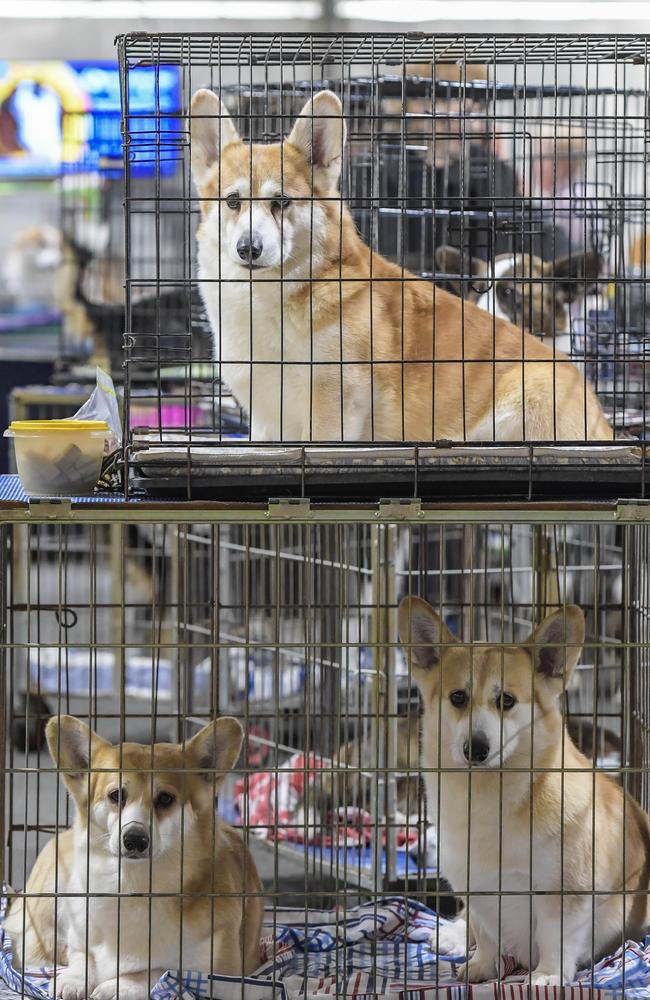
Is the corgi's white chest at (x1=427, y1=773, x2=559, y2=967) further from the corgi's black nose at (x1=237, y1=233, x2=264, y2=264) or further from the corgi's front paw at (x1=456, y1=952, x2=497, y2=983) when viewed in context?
the corgi's black nose at (x1=237, y1=233, x2=264, y2=264)

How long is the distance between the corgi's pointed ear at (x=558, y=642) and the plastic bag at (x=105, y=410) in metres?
0.90

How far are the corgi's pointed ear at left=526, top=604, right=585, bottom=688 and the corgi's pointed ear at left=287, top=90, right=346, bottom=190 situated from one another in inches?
41.3

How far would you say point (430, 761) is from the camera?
2.61m

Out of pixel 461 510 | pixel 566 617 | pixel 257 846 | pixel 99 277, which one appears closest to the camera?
pixel 461 510

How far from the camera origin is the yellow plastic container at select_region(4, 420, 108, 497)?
2.25 meters

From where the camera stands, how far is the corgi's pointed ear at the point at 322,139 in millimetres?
2600

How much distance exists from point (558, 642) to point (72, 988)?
3.88 ft

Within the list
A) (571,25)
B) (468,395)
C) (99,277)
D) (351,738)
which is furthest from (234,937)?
(571,25)

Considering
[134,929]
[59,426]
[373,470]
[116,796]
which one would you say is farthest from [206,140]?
[134,929]

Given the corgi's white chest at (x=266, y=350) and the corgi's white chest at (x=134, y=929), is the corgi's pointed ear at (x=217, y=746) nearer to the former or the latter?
the corgi's white chest at (x=134, y=929)

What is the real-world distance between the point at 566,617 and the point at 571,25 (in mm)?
6940

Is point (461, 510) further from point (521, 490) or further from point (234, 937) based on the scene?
point (234, 937)

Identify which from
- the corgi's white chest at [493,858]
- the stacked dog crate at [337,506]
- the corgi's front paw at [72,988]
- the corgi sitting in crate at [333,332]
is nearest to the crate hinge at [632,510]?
the stacked dog crate at [337,506]

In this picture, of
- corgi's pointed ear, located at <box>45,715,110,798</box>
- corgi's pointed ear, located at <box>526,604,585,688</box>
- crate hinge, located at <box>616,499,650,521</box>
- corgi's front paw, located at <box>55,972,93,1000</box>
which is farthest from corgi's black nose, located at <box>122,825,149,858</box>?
crate hinge, located at <box>616,499,650,521</box>
